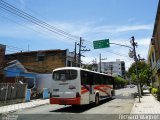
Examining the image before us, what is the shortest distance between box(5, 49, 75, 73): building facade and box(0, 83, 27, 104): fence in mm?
18283

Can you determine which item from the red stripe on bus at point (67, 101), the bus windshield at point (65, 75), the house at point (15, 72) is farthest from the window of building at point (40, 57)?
the red stripe on bus at point (67, 101)

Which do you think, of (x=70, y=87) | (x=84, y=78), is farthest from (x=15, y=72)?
(x=70, y=87)

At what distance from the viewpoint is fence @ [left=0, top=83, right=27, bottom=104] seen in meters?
18.4

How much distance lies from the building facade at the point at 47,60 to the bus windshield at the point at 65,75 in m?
23.1

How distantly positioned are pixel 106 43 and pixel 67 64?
55.5 ft

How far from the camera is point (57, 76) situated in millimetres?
16203

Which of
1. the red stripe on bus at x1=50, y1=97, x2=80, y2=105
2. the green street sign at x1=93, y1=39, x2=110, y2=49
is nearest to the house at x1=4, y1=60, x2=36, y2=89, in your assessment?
the green street sign at x1=93, y1=39, x2=110, y2=49

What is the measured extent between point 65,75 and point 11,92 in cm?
647

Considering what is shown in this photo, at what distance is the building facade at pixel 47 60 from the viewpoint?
39781mm

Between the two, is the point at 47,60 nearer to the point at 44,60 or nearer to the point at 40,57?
the point at 44,60

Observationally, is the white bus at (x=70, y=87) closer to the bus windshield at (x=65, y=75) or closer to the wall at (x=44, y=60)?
the bus windshield at (x=65, y=75)

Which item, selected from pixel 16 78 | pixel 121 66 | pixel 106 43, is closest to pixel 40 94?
pixel 16 78

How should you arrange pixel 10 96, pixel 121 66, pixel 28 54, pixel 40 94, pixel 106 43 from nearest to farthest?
pixel 10 96 < pixel 106 43 < pixel 40 94 < pixel 28 54 < pixel 121 66

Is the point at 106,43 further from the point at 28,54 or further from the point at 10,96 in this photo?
the point at 28,54
